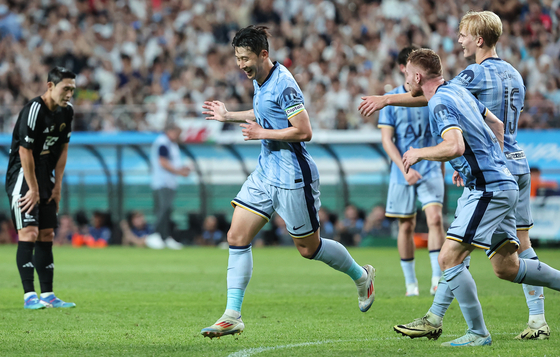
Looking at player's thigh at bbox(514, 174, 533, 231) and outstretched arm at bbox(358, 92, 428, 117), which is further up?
outstretched arm at bbox(358, 92, 428, 117)

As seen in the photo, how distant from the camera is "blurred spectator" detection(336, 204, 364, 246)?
58.1ft

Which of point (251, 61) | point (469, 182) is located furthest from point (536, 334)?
point (251, 61)

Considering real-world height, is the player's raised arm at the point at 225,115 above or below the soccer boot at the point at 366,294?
above

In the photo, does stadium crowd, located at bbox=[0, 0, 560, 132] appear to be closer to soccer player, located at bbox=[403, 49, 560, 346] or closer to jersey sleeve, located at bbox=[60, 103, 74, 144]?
jersey sleeve, located at bbox=[60, 103, 74, 144]

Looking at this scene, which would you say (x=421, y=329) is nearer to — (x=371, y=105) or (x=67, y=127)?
(x=371, y=105)

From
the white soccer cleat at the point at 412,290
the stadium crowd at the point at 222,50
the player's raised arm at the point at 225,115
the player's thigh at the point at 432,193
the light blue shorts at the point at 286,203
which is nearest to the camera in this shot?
the light blue shorts at the point at 286,203

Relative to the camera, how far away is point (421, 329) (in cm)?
539

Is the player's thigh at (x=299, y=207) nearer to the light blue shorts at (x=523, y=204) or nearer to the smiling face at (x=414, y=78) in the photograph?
the smiling face at (x=414, y=78)

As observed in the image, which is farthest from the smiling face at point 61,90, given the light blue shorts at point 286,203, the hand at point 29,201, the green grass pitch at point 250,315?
the light blue shorts at point 286,203

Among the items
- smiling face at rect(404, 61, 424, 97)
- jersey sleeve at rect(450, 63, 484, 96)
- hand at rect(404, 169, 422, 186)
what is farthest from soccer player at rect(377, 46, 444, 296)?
smiling face at rect(404, 61, 424, 97)

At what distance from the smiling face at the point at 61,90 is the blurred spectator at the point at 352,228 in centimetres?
1087

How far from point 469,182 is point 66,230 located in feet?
51.4

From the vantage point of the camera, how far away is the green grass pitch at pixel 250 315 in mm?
5289

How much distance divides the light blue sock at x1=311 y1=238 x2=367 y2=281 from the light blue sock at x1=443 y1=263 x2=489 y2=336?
127 cm
